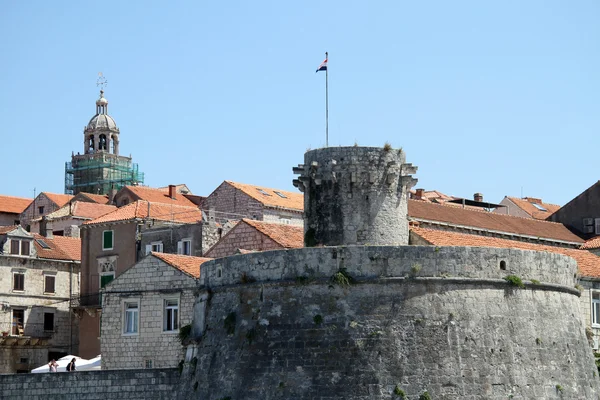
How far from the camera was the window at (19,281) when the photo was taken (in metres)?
60.5

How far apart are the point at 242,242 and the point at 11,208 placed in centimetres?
4287

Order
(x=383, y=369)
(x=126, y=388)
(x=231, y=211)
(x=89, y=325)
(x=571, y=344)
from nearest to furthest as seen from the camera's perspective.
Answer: (x=383, y=369), (x=571, y=344), (x=126, y=388), (x=89, y=325), (x=231, y=211)

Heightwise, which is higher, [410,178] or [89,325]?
[410,178]

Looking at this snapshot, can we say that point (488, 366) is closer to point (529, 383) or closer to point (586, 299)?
point (529, 383)

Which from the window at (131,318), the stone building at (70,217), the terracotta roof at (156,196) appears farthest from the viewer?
the terracotta roof at (156,196)

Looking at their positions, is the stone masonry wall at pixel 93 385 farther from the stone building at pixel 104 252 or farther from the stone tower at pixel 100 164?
the stone tower at pixel 100 164

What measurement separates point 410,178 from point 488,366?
833 cm

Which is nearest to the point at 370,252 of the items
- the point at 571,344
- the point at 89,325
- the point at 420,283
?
the point at 420,283

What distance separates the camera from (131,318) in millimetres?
45125

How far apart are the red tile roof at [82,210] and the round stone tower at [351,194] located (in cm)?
3938

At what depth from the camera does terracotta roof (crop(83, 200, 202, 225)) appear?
191 feet

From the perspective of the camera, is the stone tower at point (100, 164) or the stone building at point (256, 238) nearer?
the stone building at point (256, 238)

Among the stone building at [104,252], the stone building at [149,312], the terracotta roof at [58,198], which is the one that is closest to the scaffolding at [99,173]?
the terracotta roof at [58,198]

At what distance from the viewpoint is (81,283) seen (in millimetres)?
58812
